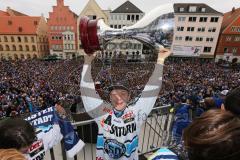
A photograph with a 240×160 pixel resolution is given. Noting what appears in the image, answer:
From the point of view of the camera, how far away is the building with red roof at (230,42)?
113 ft

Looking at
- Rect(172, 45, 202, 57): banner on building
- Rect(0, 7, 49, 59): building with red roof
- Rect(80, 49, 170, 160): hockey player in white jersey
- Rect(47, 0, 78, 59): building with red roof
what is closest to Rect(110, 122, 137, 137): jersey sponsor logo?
Rect(80, 49, 170, 160): hockey player in white jersey

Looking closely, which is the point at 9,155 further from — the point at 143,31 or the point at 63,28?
the point at 63,28

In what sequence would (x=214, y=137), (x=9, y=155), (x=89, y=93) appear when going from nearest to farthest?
(x=214, y=137)
(x=9, y=155)
(x=89, y=93)

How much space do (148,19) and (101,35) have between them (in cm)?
59

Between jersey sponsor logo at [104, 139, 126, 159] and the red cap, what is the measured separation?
1.06 metres

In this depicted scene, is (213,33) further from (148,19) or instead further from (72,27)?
(148,19)

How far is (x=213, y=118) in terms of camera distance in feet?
2.98

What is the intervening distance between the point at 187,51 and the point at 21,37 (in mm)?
34495

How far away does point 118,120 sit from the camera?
6.30ft

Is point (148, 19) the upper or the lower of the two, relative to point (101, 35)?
upper

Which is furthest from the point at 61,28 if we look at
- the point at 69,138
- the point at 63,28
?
the point at 69,138

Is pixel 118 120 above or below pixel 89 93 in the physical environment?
below

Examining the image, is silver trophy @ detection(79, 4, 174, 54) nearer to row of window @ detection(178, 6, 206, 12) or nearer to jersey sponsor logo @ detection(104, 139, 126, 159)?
jersey sponsor logo @ detection(104, 139, 126, 159)

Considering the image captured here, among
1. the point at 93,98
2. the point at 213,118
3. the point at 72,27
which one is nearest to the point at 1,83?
the point at 93,98
